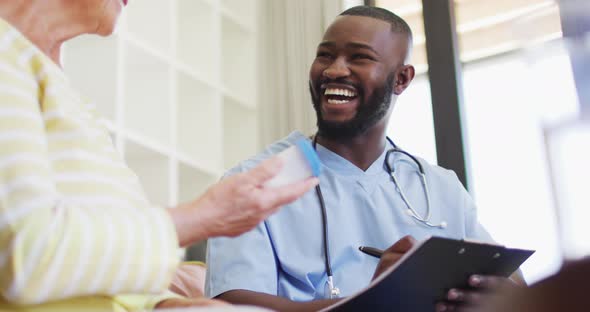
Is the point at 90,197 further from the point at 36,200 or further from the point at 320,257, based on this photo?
the point at 320,257

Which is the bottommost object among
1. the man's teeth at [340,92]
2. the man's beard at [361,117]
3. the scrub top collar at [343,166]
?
the scrub top collar at [343,166]

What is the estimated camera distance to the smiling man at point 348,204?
175 cm

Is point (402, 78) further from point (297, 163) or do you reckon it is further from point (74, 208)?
point (74, 208)

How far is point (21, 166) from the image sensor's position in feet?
2.96

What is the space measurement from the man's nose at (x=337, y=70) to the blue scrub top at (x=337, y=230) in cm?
19

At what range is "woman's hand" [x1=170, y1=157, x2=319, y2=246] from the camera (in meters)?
1.00

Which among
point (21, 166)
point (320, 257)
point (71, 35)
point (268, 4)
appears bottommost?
point (320, 257)

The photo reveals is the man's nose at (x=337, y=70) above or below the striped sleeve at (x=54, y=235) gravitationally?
above

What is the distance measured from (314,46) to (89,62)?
1.01m

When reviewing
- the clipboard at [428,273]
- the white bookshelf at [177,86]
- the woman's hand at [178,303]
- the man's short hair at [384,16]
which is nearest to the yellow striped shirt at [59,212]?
the woman's hand at [178,303]

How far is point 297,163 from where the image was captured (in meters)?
1.10

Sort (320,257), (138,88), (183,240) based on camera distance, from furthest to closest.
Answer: (138,88) → (320,257) → (183,240)

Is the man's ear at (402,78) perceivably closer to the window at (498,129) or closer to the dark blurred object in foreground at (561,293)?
the window at (498,129)

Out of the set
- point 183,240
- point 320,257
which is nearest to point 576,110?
point 183,240
